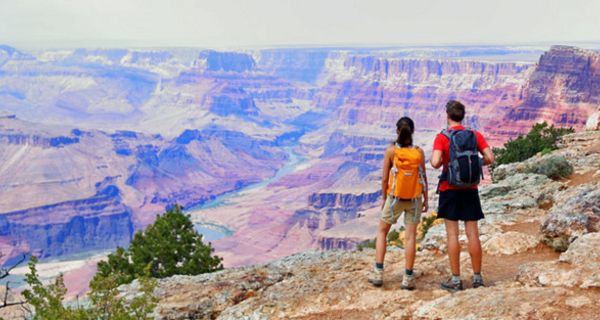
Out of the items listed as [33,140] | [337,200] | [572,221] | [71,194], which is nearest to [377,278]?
[572,221]

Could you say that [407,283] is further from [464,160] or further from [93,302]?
[93,302]

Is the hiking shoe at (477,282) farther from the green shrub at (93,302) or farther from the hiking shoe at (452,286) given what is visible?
the green shrub at (93,302)

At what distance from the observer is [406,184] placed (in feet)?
23.3

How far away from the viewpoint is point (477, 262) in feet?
23.8

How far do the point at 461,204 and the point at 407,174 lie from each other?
78cm

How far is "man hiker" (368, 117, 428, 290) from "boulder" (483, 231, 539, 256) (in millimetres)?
2576

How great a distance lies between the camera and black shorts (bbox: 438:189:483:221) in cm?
701

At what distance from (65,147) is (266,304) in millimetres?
201527

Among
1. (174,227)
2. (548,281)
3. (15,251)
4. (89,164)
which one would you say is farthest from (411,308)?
(89,164)

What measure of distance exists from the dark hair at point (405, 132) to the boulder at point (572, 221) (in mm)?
3552

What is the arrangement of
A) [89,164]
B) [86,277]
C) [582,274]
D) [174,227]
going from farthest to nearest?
1. [89,164]
2. [86,277]
3. [174,227]
4. [582,274]

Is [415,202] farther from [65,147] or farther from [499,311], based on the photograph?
[65,147]

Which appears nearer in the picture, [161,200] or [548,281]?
[548,281]

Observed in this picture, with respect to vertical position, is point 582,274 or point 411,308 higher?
point 582,274
